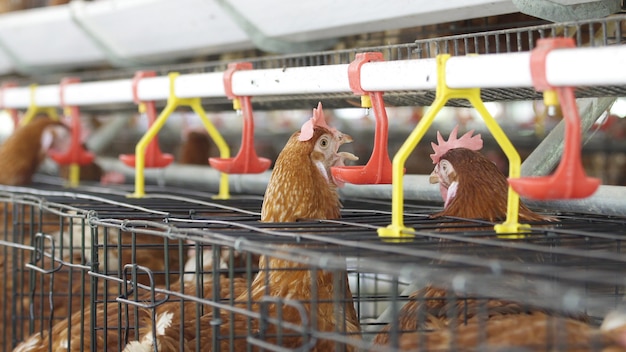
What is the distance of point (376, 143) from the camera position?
2.24 meters

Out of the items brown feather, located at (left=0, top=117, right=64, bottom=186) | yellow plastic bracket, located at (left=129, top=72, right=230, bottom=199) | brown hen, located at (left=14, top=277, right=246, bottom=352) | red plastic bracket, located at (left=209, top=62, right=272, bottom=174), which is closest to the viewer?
brown hen, located at (left=14, top=277, right=246, bottom=352)

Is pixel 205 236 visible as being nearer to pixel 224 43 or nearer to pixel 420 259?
pixel 420 259

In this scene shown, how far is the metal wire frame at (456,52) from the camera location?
2027mm

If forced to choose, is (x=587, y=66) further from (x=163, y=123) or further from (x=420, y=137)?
(x=163, y=123)

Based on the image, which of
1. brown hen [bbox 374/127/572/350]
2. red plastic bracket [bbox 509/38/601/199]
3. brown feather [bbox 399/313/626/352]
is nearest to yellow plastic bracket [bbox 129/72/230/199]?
brown hen [bbox 374/127/572/350]

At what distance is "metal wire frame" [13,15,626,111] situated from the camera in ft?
6.65

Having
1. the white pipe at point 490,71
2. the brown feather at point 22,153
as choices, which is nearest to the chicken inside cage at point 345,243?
the white pipe at point 490,71

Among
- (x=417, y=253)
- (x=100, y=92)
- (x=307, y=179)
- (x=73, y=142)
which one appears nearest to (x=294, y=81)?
(x=307, y=179)

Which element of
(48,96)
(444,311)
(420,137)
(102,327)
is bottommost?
(102,327)

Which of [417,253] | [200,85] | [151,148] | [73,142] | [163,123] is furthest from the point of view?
[73,142]

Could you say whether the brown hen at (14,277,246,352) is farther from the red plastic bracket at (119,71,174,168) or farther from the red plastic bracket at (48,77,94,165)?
the red plastic bracket at (48,77,94,165)

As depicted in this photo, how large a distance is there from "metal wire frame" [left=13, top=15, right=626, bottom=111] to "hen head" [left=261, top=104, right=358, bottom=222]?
223mm

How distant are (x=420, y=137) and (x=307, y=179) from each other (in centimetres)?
54

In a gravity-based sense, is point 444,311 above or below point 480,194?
below
